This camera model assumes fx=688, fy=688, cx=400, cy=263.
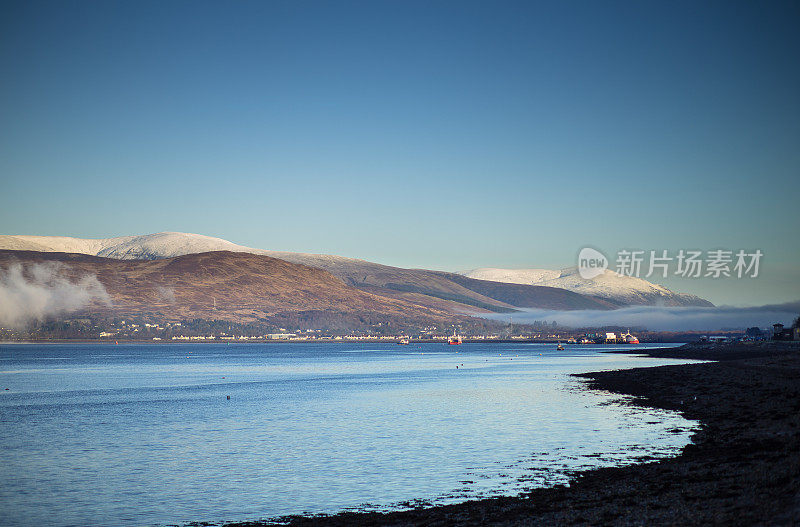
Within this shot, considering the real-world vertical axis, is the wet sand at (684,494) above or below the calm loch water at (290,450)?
above

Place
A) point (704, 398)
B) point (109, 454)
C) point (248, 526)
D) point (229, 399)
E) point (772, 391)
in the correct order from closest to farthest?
point (248, 526) → point (109, 454) → point (772, 391) → point (704, 398) → point (229, 399)

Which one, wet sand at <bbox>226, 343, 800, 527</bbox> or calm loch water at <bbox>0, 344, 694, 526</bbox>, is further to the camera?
calm loch water at <bbox>0, 344, 694, 526</bbox>

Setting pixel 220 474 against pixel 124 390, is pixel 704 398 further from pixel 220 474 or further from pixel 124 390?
pixel 124 390

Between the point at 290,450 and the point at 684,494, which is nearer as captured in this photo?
the point at 684,494

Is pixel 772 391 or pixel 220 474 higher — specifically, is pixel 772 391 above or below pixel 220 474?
above

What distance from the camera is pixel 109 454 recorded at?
144 feet

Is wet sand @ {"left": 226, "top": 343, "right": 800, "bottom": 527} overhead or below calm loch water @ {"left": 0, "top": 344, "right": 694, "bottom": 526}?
overhead

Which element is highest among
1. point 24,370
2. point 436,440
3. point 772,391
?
point 772,391

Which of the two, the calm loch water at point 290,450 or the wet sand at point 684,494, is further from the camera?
the calm loch water at point 290,450

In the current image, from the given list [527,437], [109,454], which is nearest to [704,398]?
[527,437]

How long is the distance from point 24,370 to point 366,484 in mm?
141113

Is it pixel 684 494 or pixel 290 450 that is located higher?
pixel 684 494

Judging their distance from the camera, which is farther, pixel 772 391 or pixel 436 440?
pixel 772 391

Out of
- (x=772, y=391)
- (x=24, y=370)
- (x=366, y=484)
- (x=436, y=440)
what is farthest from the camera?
(x=24, y=370)
